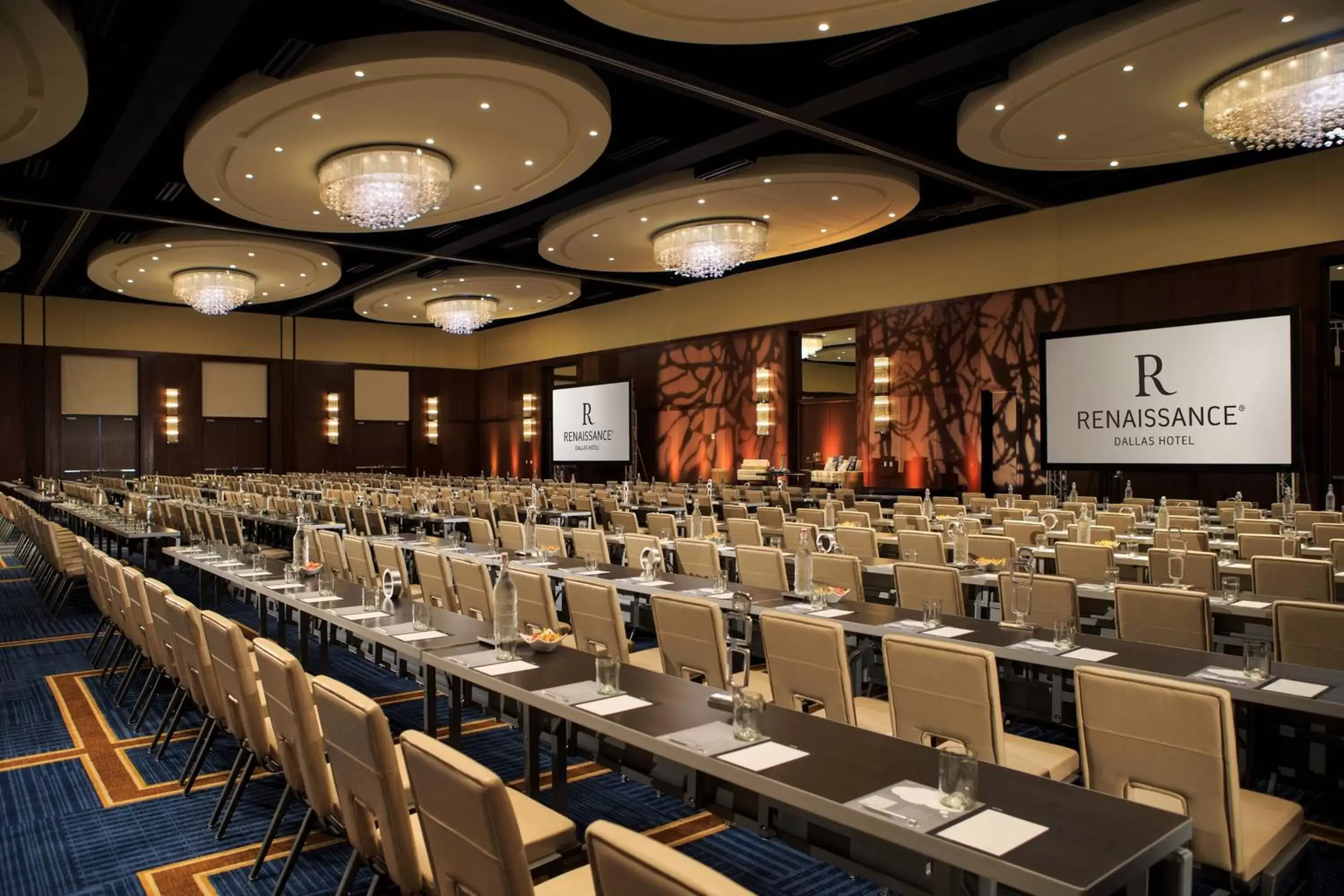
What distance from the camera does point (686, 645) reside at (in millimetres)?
4062

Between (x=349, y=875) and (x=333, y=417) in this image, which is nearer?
(x=349, y=875)

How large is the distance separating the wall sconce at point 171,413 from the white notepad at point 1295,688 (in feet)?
87.8

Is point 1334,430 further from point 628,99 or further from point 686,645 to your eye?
point 686,645

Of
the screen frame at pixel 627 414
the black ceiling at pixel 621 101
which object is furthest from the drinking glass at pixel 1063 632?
the screen frame at pixel 627 414

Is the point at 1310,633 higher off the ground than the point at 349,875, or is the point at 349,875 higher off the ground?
the point at 1310,633

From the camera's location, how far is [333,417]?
27688mm

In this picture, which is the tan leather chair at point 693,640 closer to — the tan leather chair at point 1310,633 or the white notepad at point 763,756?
the white notepad at point 763,756

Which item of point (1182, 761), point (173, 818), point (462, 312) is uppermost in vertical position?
point (462, 312)

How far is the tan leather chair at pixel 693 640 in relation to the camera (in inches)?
154

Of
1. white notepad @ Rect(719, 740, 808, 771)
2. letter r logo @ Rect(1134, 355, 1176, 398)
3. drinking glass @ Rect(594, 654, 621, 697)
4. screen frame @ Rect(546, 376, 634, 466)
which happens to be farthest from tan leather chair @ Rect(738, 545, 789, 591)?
screen frame @ Rect(546, 376, 634, 466)

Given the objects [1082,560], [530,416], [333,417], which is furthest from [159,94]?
[333,417]

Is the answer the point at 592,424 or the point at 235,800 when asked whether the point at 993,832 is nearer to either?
the point at 235,800

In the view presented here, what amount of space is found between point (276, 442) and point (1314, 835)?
27.0 m

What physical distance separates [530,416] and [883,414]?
495 inches
